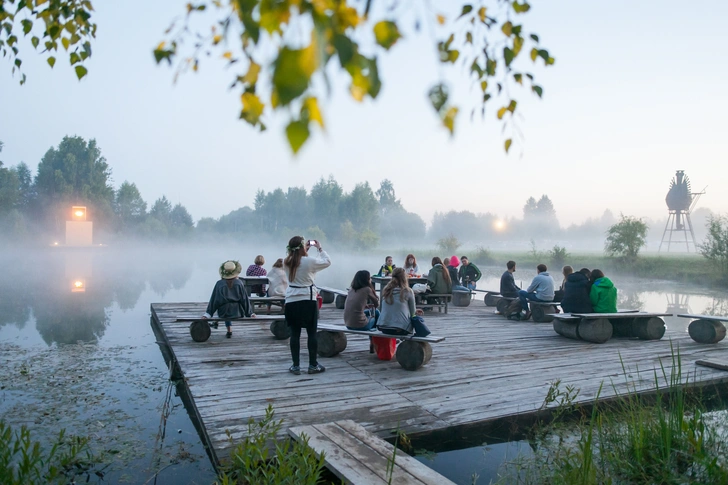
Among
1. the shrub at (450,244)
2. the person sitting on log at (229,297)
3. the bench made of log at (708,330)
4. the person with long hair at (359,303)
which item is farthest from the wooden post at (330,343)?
the shrub at (450,244)

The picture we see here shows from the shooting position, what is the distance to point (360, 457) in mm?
3777

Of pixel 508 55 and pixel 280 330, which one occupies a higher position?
pixel 508 55

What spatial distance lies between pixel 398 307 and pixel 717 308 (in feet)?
54.0

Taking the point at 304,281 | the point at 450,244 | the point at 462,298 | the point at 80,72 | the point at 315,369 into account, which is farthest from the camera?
the point at 450,244

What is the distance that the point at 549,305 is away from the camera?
1160cm

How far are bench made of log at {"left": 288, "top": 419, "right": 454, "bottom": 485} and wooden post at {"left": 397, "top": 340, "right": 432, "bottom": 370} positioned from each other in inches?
92.1

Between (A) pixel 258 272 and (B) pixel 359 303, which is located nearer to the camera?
(B) pixel 359 303

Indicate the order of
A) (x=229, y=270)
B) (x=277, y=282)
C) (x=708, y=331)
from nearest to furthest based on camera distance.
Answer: (x=229, y=270) → (x=708, y=331) → (x=277, y=282)

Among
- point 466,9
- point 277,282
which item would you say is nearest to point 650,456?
point 466,9

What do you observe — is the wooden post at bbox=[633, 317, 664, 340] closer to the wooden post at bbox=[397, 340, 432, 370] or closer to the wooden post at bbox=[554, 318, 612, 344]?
the wooden post at bbox=[554, 318, 612, 344]

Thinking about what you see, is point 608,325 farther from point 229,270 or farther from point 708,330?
point 229,270

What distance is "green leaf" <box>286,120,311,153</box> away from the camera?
94cm

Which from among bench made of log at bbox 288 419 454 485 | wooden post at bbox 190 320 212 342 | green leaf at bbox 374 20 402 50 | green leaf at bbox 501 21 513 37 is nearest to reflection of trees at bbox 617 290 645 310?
wooden post at bbox 190 320 212 342

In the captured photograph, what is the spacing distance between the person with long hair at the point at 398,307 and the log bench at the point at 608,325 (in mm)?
3477
